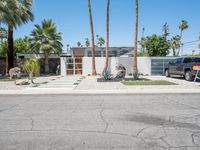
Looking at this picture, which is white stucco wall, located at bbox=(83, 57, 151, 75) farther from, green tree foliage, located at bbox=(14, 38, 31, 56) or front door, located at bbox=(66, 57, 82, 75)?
green tree foliage, located at bbox=(14, 38, 31, 56)

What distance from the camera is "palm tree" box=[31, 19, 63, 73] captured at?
90.0ft

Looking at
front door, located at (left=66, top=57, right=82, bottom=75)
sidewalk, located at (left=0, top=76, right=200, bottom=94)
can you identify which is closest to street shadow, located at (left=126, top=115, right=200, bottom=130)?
sidewalk, located at (left=0, top=76, right=200, bottom=94)

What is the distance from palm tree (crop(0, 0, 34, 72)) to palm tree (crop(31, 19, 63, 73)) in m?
3.24

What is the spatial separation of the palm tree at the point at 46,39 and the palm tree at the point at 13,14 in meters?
3.24

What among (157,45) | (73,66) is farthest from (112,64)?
(157,45)

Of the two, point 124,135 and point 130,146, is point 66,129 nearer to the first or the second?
point 124,135

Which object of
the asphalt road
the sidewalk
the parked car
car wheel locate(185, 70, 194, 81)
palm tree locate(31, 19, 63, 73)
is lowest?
the asphalt road

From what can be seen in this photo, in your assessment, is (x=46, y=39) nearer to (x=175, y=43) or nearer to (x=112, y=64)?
(x=112, y=64)

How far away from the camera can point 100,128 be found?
5293 mm

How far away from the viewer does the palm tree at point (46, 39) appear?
2742 centimetres

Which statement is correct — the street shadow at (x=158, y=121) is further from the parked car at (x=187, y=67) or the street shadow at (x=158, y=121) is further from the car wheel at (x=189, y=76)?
the car wheel at (x=189, y=76)

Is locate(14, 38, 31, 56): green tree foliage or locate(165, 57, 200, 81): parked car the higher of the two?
locate(14, 38, 31, 56): green tree foliage

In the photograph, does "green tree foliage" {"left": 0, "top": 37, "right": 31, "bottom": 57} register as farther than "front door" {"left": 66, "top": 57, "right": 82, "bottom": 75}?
Yes

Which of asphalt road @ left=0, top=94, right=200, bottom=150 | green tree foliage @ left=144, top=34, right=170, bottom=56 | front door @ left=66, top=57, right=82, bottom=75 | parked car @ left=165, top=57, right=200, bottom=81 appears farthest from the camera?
green tree foliage @ left=144, top=34, right=170, bottom=56
